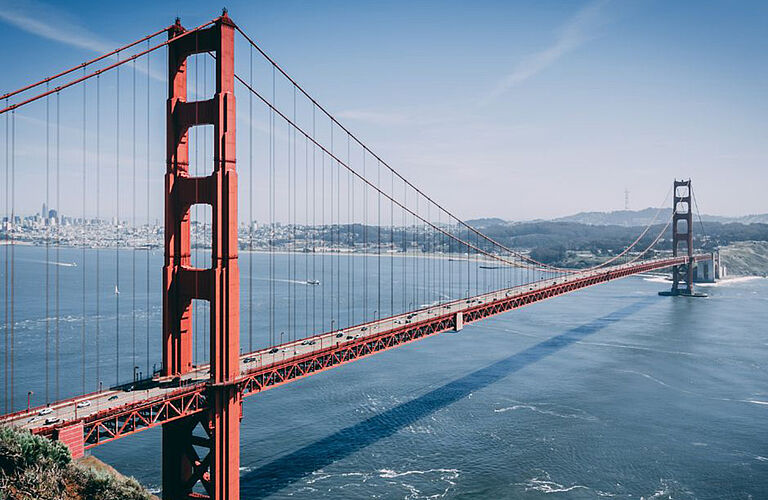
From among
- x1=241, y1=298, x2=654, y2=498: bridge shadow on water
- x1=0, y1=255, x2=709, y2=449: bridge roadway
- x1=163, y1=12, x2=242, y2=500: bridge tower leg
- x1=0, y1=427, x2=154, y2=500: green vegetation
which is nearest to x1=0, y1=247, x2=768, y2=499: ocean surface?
x1=241, y1=298, x2=654, y2=498: bridge shadow on water

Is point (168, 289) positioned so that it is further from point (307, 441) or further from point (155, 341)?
point (155, 341)

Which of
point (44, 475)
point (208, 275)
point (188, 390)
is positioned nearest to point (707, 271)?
point (208, 275)

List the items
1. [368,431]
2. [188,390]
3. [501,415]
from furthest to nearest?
[501,415] → [368,431] → [188,390]

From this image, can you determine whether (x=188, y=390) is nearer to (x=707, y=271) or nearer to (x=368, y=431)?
(x=368, y=431)

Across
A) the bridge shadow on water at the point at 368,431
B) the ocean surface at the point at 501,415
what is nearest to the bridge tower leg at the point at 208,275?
the bridge shadow on water at the point at 368,431

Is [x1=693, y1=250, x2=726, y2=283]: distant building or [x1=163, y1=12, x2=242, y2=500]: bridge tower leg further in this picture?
[x1=693, y1=250, x2=726, y2=283]: distant building

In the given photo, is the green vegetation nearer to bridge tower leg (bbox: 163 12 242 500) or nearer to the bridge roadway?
the bridge roadway

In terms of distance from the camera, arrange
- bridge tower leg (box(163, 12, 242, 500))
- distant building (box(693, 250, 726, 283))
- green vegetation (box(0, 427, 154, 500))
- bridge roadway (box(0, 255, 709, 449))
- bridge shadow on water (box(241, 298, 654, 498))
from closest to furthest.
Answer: green vegetation (box(0, 427, 154, 500)) → bridge roadway (box(0, 255, 709, 449)) → bridge tower leg (box(163, 12, 242, 500)) → bridge shadow on water (box(241, 298, 654, 498)) → distant building (box(693, 250, 726, 283))
